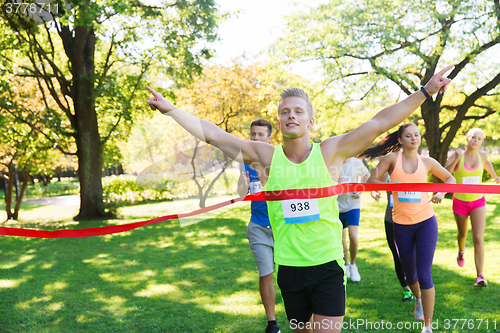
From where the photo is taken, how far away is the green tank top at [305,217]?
256 cm

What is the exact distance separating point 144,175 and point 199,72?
12.4 metres

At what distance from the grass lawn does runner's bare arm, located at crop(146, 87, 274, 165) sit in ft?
3.84

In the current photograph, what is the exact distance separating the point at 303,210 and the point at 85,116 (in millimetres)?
13390

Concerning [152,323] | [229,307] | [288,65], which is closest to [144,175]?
[152,323]

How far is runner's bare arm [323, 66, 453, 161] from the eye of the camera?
2.44m

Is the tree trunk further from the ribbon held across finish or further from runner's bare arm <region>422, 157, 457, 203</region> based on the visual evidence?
runner's bare arm <region>422, 157, 457, 203</region>

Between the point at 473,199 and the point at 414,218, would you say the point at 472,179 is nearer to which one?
the point at 473,199

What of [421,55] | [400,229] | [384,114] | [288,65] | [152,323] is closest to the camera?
[384,114]

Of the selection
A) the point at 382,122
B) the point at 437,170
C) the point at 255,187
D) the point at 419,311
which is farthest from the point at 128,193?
the point at 382,122

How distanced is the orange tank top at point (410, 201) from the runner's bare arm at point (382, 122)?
175 centimetres

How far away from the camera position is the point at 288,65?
61.9ft

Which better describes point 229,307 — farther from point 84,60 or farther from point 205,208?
point 84,60

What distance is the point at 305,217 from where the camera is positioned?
8.48ft

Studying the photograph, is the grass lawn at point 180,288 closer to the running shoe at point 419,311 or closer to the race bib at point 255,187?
the running shoe at point 419,311
